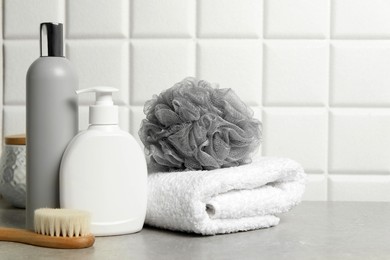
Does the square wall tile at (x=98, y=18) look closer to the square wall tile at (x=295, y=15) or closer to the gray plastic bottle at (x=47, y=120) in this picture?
the square wall tile at (x=295, y=15)

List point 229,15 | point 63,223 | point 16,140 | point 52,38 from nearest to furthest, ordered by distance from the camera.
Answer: point 63,223 → point 52,38 → point 16,140 → point 229,15

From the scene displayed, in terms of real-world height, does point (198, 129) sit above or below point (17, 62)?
below

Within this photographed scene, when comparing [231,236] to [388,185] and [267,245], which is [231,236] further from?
[388,185]

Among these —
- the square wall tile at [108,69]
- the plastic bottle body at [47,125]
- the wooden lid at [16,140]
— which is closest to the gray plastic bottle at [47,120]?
the plastic bottle body at [47,125]

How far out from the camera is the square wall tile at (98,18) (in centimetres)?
119

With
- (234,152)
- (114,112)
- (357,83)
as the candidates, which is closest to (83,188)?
(114,112)

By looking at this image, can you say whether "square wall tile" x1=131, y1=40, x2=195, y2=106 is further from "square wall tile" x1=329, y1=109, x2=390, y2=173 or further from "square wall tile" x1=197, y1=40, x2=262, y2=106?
"square wall tile" x1=329, y1=109, x2=390, y2=173

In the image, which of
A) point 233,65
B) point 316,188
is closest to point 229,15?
point 233,65

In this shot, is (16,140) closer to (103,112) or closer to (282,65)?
(103,112)

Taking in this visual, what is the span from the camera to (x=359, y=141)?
119 cm

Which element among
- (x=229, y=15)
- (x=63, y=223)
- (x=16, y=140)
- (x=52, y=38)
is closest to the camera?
(x=63, y=223)

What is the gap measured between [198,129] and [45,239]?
247 millimetres

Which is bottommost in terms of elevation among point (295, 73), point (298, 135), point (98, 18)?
point (298, 135)

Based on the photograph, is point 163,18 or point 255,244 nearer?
point 255,244
